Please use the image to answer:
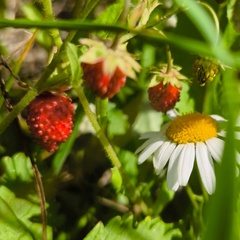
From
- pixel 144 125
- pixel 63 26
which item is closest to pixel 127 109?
pixel 144 125

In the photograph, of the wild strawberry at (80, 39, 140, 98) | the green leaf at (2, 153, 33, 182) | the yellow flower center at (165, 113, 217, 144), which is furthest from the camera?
the green leaf at (2, 153, 33, 182)

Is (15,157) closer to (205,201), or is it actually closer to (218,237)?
(205,201)

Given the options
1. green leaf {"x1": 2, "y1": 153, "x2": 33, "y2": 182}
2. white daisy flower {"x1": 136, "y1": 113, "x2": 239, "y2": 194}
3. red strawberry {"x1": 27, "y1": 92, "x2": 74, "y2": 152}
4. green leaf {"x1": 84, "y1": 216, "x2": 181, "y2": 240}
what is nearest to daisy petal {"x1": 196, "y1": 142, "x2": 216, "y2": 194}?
white daisy flower {"x1": 136, "y1": 113, "x2": 239, "y2": 194}

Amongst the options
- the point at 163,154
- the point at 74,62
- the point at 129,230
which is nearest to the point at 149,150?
the point at 163,154

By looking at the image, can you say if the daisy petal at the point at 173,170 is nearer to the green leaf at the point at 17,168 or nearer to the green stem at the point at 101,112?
the green stem at the point at 101,112

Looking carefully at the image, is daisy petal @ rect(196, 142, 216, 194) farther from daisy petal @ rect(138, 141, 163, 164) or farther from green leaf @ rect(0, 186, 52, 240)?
green leaf @ rect(0, 186, 52, 240)

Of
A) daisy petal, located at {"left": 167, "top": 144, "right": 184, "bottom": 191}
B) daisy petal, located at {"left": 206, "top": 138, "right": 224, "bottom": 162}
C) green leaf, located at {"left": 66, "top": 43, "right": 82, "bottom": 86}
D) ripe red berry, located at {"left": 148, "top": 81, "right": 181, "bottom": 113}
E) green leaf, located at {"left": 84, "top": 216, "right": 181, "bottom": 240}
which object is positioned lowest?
green leaf, located at {"left": 84, "top": 216, "right": 181, "bottom": 240}

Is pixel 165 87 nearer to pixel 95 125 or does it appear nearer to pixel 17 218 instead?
pixel 95 125
